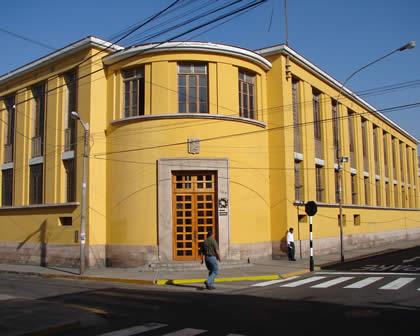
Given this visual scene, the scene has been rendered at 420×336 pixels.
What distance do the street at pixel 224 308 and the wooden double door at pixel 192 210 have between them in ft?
14.2

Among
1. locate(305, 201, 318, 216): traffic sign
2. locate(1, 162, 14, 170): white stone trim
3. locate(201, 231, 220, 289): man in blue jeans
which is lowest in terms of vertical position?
locate(201, 231, 220, 289): man in blue jeans

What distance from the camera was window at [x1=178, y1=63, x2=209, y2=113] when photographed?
19281 mm

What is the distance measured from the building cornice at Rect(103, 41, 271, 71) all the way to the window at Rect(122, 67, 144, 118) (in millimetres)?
822

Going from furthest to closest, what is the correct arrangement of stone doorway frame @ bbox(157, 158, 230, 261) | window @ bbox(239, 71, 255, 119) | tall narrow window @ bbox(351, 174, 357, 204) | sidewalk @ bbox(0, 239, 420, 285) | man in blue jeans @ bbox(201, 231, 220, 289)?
tall narrow window @ bbox(351, 174, 357, 204) → window @ bbox(239, 71, 255, 119) → stone doorway frame @ bbox(157, 158, 230, 261) → sidewalk @ bbox(0, 239, 420, 285) → man in blue jeans @ bbox(201, 231, 220, 289)

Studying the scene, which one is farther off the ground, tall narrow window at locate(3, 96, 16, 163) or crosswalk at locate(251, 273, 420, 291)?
tall narrow window at locate(3, 96, 16, 163)

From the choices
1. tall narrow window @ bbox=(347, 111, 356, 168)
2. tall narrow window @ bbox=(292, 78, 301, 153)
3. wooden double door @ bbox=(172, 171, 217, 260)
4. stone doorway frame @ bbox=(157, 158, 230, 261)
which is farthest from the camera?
tall narrow window @ bbox=(347, 111, 356, 168)

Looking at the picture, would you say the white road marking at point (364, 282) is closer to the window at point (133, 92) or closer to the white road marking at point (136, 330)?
→ the white road marking at point (136, 330)

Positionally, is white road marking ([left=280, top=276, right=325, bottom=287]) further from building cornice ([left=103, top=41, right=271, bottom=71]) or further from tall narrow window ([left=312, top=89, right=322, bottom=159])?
tall narrow window ([left=312, top=89, right=322, bottom=159])

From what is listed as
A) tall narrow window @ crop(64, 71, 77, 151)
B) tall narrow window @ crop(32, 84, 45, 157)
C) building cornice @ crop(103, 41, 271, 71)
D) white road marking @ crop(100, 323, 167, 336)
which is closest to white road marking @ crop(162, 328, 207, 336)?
white road marking @ crop(100, 323, 167, 336)

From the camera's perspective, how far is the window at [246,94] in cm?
2062

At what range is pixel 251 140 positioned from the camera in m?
20.2

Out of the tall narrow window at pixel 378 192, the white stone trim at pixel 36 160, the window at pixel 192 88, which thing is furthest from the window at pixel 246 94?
the tall narrow window at pixel 378 192

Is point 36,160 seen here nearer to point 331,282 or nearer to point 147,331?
point 331,282

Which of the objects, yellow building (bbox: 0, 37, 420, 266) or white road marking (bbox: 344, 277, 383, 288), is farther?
yellow building (bbox: 0, 37, 420, 266)
